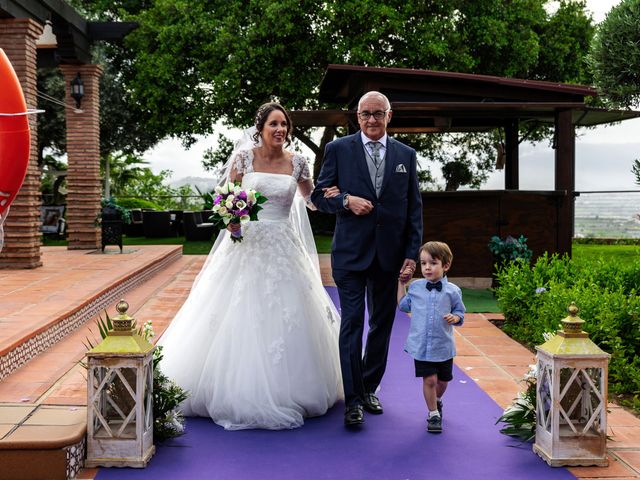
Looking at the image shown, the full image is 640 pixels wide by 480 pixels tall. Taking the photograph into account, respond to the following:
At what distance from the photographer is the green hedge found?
5527 millimetres

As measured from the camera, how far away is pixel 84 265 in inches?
466

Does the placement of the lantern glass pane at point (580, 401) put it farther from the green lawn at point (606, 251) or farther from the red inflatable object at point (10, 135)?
the green lawn at point (606, 251)

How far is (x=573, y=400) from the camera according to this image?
13.3 feet

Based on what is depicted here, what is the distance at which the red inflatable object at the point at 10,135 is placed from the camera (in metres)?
3.76

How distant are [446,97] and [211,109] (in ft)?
37.7

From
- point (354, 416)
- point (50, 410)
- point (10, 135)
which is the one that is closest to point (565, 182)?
point (354, 416)

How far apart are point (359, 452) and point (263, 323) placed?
113 centimetres

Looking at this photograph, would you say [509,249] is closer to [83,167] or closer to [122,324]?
[122,324]

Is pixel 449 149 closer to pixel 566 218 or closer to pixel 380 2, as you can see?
pixel 380 2

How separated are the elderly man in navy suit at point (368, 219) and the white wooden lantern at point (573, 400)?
1018mm

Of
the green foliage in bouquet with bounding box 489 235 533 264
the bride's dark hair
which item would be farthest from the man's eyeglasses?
the green foliage in bouquet with bounding box 489 235 533 264

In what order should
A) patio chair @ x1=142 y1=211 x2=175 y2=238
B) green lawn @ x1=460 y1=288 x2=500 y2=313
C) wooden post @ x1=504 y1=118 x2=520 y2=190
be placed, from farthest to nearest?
1. patio chair @ x1=142 y1=211 x2=175 y2=238
2. wooden post @ x1=504 y1=118 x2=520 y2=190
3. green lawn @ x1=460 y1=288 x2=500 y2=313

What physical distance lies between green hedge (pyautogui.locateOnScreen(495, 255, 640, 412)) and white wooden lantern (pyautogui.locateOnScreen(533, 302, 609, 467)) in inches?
51.7

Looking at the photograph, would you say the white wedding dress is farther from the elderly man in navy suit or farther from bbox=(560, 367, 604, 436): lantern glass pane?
bbox=(560, 367, 604, 436): lantern glass pane
